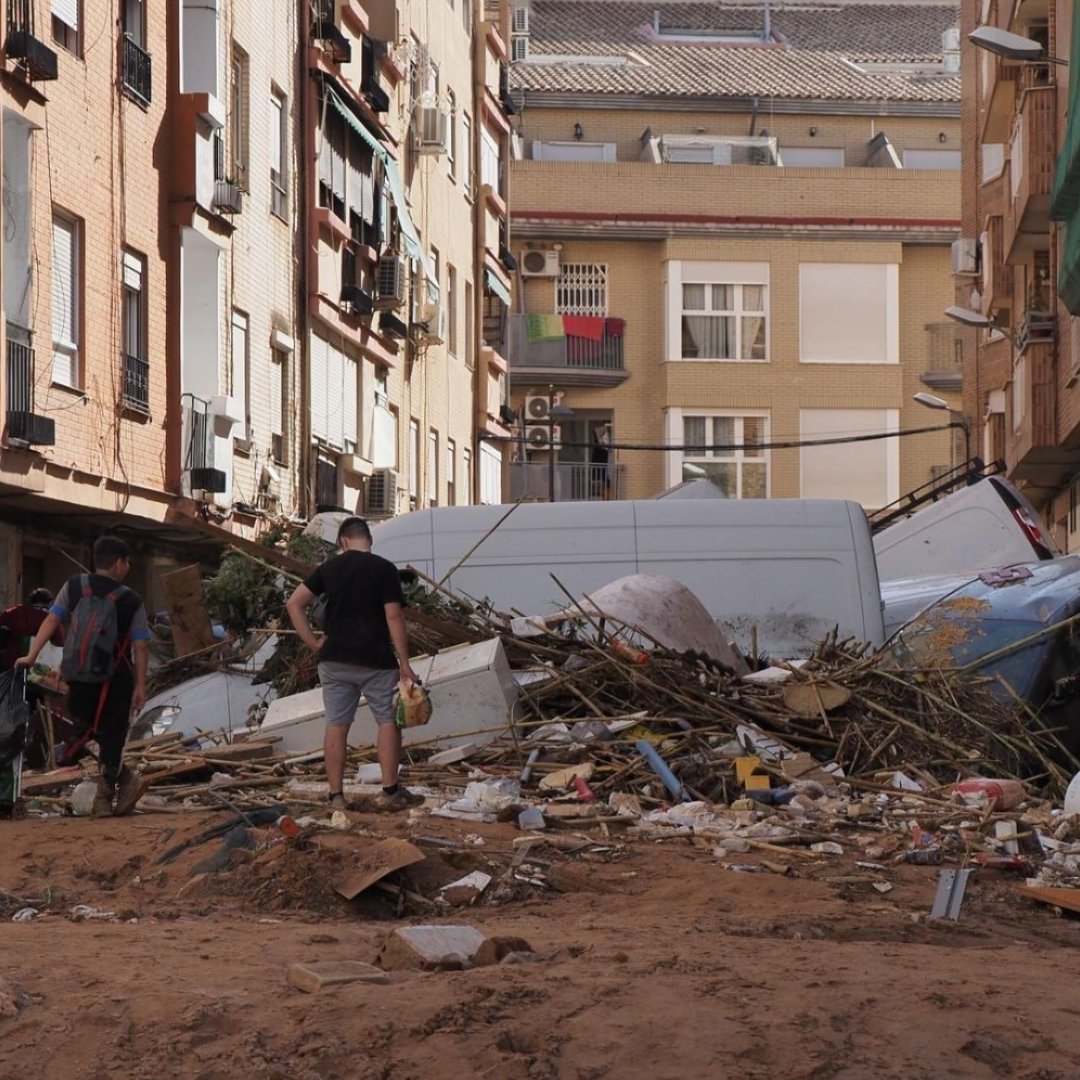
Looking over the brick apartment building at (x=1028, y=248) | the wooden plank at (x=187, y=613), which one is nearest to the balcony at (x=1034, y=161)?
the brick apartment building at (x=1028, y=248)

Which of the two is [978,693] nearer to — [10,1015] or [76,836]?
[76,836]

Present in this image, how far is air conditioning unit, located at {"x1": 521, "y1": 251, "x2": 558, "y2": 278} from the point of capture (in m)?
54.9

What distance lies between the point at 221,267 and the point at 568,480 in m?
27.2

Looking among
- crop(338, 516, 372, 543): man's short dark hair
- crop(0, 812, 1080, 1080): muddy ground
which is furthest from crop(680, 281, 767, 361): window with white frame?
crop(0, 812, 1080, 1080): muddy ground

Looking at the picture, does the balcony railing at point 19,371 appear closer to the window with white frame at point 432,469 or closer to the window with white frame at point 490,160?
the window with white frame at point 432,469

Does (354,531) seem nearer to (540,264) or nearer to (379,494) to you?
(379,494)

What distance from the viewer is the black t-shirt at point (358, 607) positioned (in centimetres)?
1177

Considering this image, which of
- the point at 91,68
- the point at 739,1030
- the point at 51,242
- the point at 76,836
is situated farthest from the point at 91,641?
the point at 91,68

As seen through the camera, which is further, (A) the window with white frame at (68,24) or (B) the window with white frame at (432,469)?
(B) the window with white frame at (432,469)

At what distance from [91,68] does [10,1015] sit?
17767 millimetres

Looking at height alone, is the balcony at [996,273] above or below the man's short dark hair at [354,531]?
above

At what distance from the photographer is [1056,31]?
97.2ft

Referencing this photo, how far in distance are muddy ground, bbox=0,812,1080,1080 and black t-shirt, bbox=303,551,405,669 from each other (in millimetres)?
2184

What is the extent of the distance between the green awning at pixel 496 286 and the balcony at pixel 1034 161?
1652 centimetres
